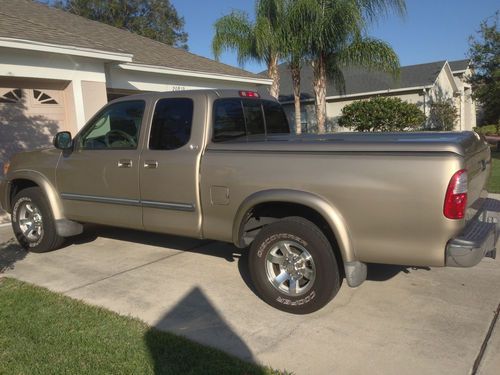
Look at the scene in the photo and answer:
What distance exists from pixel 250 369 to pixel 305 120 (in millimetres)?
22955

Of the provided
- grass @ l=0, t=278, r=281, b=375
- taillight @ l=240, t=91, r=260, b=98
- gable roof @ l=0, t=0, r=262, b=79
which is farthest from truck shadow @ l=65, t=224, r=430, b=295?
gable roof @ l=0, t=0, r=262, b=79

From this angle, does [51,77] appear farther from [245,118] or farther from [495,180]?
[495,180]

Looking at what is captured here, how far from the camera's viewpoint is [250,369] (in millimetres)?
3289

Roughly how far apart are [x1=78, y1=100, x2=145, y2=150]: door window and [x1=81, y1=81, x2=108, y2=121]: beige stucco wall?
4397 millimetres

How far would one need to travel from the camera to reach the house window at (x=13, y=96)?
8721 millimetres

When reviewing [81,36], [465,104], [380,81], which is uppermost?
[380,81]

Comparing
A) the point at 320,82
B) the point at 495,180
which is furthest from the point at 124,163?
the point at 320,82

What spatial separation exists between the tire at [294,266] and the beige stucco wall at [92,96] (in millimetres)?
6681

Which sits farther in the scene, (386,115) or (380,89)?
(380,89)

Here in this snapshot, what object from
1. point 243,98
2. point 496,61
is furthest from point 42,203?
point 496,61

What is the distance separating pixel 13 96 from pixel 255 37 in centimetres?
917

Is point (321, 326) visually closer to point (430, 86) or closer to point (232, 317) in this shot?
point (232, 317)

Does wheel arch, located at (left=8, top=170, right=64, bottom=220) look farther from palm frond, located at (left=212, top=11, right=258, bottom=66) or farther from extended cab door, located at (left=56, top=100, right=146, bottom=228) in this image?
palm frond, located at (left=212, top=11, right=258, bottom=66)

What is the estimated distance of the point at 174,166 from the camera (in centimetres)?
472
